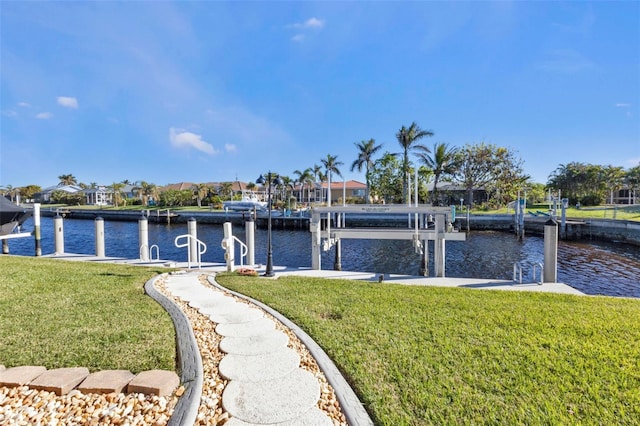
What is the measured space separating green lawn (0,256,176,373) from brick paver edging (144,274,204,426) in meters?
0.12

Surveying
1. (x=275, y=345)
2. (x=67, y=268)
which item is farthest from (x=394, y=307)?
(x=67, y=268)

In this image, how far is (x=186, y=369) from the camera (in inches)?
146

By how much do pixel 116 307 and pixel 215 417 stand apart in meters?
4.09

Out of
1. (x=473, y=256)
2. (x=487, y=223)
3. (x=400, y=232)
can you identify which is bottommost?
(x=473, y=256)

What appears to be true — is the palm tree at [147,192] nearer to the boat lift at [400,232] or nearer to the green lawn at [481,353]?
the boat lift at [400,232]

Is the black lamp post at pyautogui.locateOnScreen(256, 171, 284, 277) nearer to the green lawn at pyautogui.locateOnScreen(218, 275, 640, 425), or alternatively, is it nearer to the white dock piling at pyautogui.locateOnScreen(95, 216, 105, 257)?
the green lawn at pyautogui.locateOnScreen(218, 275, 640, 425)

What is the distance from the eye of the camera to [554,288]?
8047 millimetres

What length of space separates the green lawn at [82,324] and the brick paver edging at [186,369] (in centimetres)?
12

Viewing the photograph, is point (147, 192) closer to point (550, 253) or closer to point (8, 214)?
point (8, 214)

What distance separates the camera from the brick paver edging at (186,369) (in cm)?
293

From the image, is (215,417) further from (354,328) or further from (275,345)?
(354,328)

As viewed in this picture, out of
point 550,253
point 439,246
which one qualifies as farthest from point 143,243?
point 550,253

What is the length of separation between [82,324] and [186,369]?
8.29ft

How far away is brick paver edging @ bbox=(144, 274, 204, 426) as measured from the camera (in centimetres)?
293
